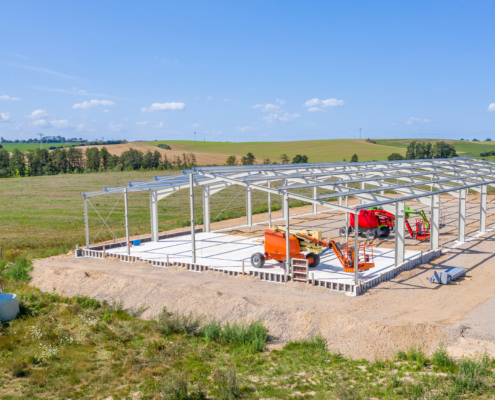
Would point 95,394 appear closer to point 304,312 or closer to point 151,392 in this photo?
point 151,392

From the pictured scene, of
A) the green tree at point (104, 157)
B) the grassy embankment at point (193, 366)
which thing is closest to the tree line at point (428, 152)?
the green tree at point (104, 157)

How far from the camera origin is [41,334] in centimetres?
1170

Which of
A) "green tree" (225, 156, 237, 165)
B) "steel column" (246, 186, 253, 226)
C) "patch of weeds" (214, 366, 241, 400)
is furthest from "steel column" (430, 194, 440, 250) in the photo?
"green tree" (225, 156, 237, 165)

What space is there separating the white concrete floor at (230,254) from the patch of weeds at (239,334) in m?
4.76

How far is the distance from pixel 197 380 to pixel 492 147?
10996 centimetres

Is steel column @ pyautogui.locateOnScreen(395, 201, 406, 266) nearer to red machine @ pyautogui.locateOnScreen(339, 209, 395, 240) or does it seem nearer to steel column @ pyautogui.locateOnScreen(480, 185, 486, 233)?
red machine @ pyautogui.locateOnScreen(339, 209, 395, 240)

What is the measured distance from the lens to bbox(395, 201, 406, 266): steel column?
16375mm

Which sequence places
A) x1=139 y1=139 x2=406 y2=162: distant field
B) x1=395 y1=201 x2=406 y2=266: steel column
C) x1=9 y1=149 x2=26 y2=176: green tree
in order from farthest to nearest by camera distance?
x1=139 y1=139 x2=406 y2=162: distant field
x1=9 y1=149 x2=26 y2=176: green tree
x1=395 y1=201 x2=406 y2=266: steel column

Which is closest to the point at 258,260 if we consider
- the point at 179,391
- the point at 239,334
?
the point at 239,334

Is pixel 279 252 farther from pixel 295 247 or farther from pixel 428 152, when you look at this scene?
pixel 428 152

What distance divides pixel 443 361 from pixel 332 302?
434 centimetres

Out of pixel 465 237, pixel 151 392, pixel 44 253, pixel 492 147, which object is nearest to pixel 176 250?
pixel 44 253

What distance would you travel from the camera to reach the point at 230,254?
64.3 feet

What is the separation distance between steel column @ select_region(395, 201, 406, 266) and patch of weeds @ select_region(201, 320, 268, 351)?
720cm
